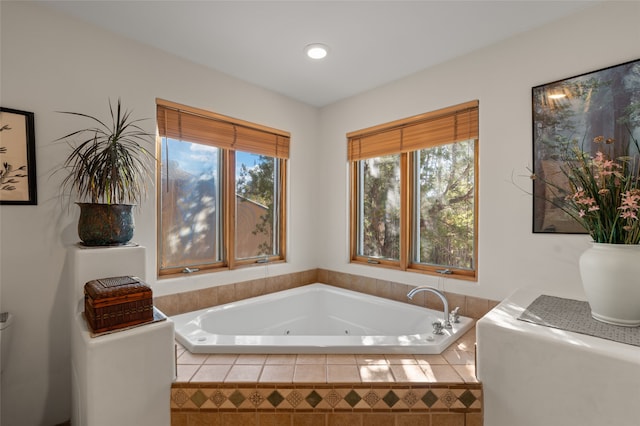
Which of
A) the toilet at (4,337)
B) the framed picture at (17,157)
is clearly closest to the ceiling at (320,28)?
the framed picture at (17,157)

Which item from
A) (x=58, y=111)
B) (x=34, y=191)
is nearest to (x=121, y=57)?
(x=58, y=111)

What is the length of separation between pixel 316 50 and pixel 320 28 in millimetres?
220

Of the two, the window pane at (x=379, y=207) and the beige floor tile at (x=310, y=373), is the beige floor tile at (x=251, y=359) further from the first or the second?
the window pane at (x=379, y=207)

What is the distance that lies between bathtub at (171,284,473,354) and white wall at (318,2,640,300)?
1.13ft

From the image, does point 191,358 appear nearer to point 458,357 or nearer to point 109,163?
point 109,163

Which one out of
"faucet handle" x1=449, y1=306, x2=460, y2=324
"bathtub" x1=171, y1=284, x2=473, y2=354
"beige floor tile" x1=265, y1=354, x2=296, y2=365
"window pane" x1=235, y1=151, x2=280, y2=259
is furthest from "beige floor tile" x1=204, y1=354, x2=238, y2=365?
"faucet handle" x1=449, y1=306, x2=460, y2=324

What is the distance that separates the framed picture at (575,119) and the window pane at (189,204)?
237 centimetres

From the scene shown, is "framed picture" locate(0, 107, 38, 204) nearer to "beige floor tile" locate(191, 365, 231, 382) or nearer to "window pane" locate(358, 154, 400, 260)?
"beige floor tile" locate(191, 365, 231, 382)

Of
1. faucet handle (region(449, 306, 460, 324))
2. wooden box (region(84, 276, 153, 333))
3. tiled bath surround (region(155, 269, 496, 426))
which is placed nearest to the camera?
wooden box (region(84, 276, 153, 333))

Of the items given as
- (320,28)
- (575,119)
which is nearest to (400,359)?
(575,119)

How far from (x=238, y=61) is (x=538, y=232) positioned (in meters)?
2.41

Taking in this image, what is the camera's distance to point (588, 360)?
1.17 metres

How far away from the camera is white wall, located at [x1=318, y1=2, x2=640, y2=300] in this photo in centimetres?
170

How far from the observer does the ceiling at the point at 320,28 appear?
1694 mm
